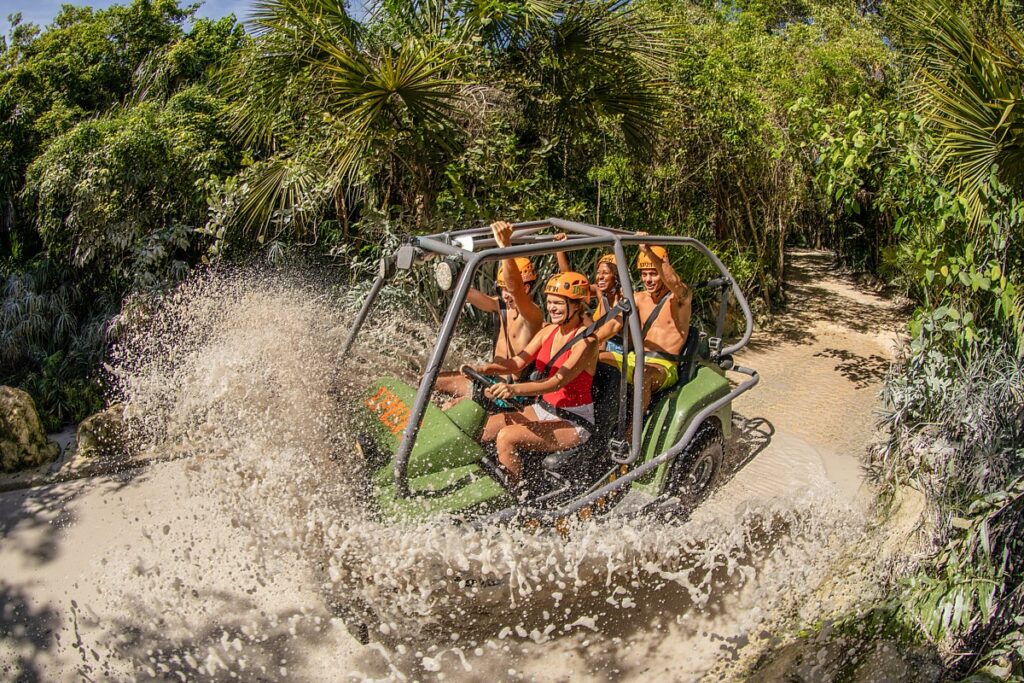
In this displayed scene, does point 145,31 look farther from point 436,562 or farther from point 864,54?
point 864,54

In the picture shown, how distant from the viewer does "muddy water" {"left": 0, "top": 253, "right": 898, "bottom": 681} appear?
11.0ft

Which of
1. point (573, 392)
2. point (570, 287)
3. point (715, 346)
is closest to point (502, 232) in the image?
point (570, 287)

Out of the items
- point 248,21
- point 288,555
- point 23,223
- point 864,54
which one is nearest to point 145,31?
point 23,223

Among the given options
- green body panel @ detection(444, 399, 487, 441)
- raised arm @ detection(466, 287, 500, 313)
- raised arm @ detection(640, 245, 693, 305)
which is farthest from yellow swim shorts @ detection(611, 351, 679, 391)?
green body panel @ detection(444, 399, 487, 441)

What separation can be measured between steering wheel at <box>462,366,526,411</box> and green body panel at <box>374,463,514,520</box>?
0.55m

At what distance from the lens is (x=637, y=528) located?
154 inches

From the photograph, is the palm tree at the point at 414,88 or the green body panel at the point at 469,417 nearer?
the green body panel at the point at 469,417

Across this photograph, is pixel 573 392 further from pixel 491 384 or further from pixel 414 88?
pixel 414 88

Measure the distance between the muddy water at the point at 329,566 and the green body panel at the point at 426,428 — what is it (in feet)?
0.57

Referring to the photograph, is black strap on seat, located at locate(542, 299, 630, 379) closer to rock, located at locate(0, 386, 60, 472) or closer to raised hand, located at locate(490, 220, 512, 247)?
raised hand, located at locate(490, 220, 512, 247)

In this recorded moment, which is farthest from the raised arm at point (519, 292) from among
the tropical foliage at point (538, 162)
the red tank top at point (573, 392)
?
the tropical foliage at point (538, 162)

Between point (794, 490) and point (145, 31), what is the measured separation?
798cm

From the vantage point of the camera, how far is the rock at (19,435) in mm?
5148

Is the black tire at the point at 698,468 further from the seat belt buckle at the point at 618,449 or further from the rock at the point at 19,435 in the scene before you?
the rock at the point at 19,435
